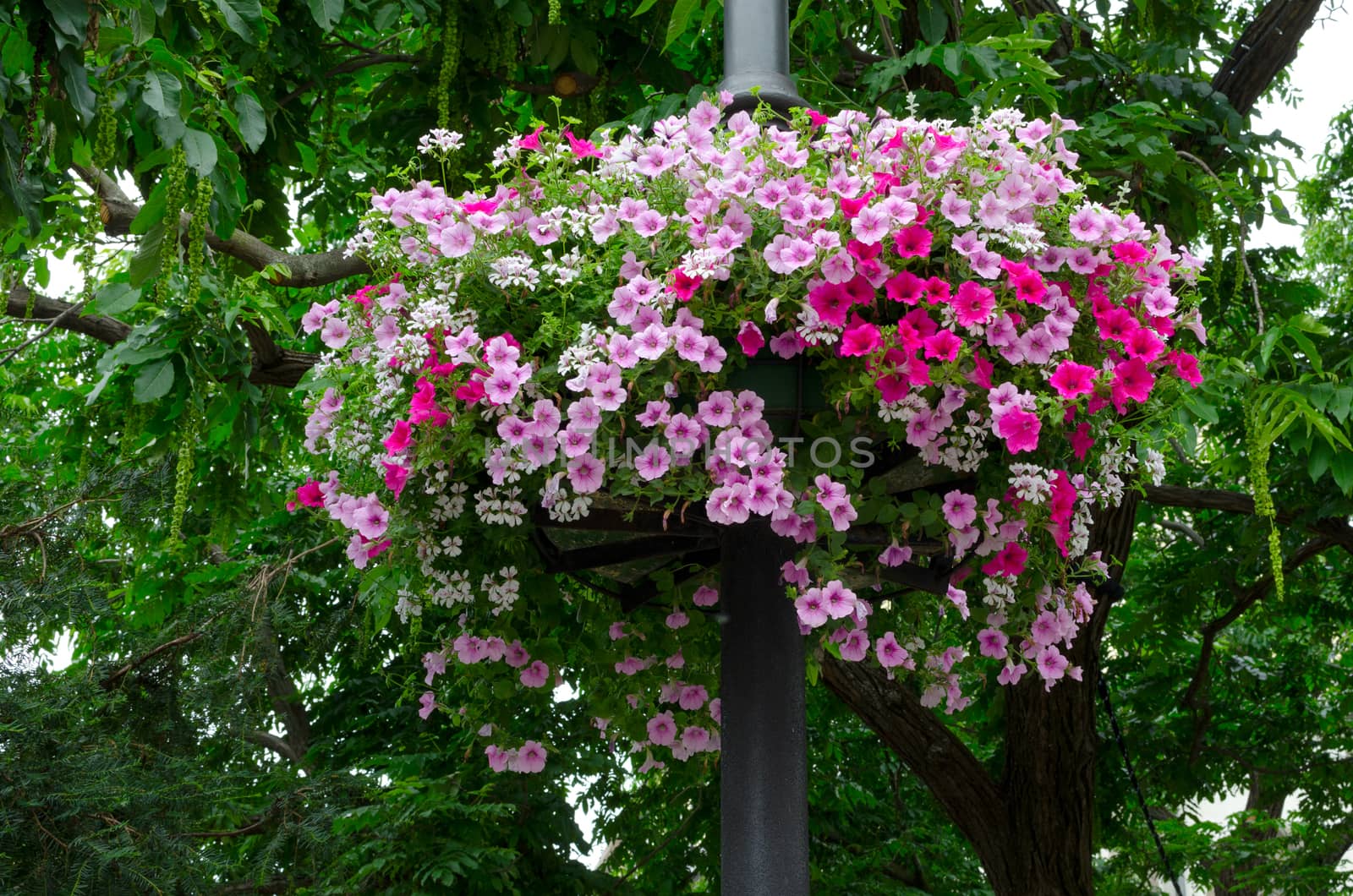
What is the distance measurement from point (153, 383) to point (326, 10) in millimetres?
840

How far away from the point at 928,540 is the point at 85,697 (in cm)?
272

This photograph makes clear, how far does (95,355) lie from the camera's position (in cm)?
457

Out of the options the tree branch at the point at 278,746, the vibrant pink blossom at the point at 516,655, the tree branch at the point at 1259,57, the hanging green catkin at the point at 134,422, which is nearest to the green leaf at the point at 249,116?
the hanging green catkin at the point at 134,422

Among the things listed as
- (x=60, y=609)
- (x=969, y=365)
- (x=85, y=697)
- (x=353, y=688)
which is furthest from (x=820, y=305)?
A: (x=353, y=688)

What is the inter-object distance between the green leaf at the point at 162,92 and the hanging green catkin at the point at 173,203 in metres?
0.10

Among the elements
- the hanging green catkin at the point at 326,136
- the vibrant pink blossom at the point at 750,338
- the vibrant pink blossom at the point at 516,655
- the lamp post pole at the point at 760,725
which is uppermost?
the hanging green catkin at the point at 326,136

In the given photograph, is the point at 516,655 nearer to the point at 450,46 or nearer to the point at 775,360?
the point at 775,360

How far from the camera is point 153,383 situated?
266 centimetres

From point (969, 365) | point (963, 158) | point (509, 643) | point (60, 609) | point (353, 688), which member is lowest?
point (509, 643)

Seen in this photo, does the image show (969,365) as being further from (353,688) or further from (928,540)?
(353,688)

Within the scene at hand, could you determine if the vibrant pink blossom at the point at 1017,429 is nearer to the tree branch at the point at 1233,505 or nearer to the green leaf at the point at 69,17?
the green leaf at the point at 69,17

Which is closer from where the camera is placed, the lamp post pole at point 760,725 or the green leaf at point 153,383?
the lamp post pole at point 760,725

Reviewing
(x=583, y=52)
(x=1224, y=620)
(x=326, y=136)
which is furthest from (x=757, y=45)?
(x=1224, y=620)

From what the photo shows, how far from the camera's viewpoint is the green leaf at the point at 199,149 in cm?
196
